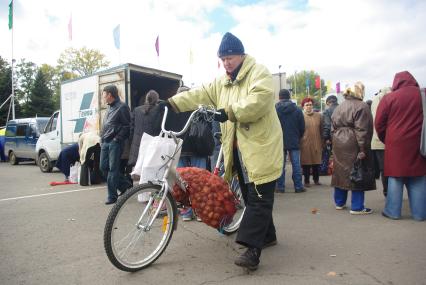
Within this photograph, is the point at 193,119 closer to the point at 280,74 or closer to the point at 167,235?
the point at 167,235

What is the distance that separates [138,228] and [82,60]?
52681mm

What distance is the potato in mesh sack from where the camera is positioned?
338cm

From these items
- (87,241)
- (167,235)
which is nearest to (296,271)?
(167,235)

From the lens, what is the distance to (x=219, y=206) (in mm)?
3410

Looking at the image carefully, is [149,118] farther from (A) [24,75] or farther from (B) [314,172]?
(A) [24,75]

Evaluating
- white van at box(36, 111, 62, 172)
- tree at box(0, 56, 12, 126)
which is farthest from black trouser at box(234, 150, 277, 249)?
tree at box(0, 56, 12, 126)

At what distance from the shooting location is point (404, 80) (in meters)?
4.86

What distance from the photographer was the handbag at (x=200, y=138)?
5.48m

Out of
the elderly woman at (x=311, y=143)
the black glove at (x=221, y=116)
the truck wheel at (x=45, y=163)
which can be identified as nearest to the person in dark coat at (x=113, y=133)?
the black glove at (x=221, y=116)

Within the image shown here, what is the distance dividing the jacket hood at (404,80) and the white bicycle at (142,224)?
3.08 metres

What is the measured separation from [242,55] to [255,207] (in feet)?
4.41

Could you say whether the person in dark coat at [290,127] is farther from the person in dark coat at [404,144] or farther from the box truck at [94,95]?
the box truck at [94,95]

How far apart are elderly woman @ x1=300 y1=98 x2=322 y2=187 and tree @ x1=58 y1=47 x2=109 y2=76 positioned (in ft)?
155

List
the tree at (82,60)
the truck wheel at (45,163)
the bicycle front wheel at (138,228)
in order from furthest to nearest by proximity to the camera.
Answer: the tree at (82,60) < the truck wheel at (45,163) < the bicycle front wheel at (138,228)
